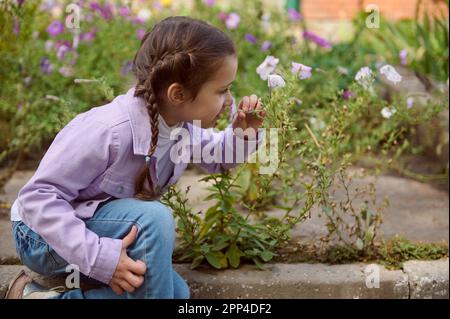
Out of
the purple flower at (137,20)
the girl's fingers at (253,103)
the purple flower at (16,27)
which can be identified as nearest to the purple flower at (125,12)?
the purple flower at (137,20)

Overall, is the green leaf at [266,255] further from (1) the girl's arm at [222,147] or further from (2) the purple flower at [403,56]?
(2) the purple flower at [403,56]

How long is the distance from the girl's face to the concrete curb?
21.0 inches

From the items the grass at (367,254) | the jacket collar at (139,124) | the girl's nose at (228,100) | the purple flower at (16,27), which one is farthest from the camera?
the purple flower at (16,27)

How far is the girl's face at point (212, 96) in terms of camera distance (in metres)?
1.99

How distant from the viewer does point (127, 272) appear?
1.89 m

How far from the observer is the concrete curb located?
7.45ft

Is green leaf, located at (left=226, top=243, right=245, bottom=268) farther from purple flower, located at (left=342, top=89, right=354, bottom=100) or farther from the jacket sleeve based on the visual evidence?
purple flower, located at (left=342, top=89, right=354, bottom=100)

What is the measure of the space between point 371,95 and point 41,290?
136cm

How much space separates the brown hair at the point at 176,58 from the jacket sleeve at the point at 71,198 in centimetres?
15

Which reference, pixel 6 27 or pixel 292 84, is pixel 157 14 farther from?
pixel 292 84

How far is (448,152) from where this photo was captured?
3.38m

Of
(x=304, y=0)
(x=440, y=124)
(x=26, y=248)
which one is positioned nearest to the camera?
(x=26, y=248)

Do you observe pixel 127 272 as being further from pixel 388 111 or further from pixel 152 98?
pixel 388 111
